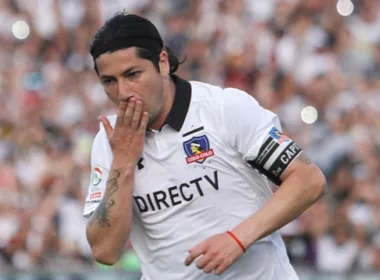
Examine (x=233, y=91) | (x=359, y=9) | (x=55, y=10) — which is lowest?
(x=55, y=10)

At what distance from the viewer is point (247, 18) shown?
13.1 metres

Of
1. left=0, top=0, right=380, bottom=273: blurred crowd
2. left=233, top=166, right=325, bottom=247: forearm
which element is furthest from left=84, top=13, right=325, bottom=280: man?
left=0, top=0, right=380, bottom=273: blurred crowd

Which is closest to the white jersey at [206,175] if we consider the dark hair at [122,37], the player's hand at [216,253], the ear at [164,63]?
the ear at [164,63]

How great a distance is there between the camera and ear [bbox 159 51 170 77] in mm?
5168

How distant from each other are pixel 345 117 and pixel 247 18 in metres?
2.28

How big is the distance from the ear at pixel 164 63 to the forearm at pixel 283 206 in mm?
816

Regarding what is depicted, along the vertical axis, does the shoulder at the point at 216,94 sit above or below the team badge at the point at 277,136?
above

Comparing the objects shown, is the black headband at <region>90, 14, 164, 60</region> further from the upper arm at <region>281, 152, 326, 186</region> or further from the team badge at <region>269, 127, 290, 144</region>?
the upper arm at <region>281, 152, 326, 186</region>

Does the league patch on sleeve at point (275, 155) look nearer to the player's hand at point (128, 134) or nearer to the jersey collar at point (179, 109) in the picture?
the jersey collar at point (179, 109)

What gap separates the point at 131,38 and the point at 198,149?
Result: 63 cm

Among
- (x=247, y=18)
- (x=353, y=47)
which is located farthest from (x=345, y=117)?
(x=247, y=18)

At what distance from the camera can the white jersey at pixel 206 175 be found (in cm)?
502

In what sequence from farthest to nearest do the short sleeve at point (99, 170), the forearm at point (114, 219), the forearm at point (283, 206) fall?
the short sleeve at point (99, 170) → the forearm at point (114, 219) → the forearm at point (283, 206)

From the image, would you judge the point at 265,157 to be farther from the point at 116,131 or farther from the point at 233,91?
the point at 116,131
